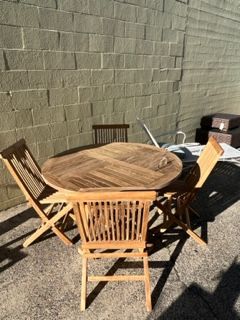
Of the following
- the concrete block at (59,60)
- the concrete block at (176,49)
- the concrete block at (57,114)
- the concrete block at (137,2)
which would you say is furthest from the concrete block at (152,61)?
the concrete block at (57,114)

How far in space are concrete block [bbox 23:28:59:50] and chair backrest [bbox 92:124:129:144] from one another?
1148 millimetres

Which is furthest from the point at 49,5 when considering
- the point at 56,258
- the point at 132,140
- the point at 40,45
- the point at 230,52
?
the point at 230,52

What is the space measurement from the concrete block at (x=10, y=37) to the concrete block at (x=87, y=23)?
30.1 inches

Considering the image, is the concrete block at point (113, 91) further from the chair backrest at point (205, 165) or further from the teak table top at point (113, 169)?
the chair backrest at point (205, 165)

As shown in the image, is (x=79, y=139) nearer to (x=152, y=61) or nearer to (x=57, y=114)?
(x=57, y=114)

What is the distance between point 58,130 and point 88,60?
3.35ft

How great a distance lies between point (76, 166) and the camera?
2.55 m

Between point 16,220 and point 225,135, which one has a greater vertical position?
point 225,135

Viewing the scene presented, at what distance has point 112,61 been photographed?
3852 mm

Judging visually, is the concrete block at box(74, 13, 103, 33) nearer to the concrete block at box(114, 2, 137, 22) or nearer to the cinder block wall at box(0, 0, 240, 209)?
the cinder block wall at box(0, 0, 240, 209)

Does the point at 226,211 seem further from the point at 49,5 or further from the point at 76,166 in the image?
the point at 49,5

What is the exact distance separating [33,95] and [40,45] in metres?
0.57

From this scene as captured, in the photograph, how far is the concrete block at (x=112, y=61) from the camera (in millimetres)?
3751

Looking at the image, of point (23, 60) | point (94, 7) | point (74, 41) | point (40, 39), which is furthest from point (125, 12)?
point (23, 60)
